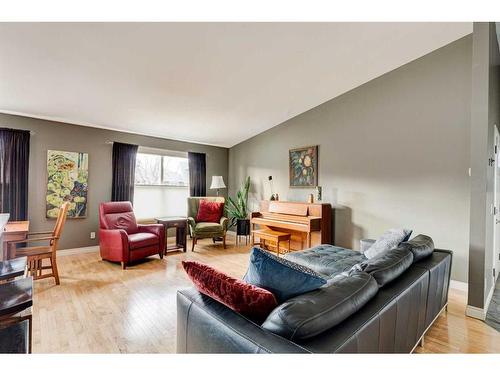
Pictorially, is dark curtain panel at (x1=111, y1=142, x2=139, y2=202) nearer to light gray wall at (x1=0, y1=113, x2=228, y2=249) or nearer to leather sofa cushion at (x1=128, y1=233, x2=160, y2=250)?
light gray wall at (x1=0, y1=113, x2=228, y2=249)

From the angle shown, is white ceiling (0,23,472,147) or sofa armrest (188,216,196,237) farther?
sofa armrest (188,216,196,237)

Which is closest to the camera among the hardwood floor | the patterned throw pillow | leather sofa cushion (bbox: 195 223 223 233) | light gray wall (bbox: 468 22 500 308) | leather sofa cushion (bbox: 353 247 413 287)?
leather sofa cushion (bbox: 353 247 413 287)

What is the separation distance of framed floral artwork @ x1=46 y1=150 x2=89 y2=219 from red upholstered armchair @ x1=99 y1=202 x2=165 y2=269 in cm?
65

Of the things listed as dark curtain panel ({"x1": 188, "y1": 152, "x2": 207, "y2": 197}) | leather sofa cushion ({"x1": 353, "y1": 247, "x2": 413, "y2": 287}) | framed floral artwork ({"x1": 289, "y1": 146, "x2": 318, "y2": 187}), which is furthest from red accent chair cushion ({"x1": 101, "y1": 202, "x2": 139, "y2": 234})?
leather sofa cushion ({"x1": 353, "y1": 247, "x2": 413, "y2": 287})

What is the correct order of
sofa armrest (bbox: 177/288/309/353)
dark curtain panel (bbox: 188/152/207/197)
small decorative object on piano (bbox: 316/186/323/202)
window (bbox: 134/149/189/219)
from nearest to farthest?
1. sofa armrest (bbox: 177/288/309/353)
2. small decorative object on piano (bbox: 316/186/323/202)
3. window (bbox: 134/149/189/219)
4. dark curtain panel (bbox: 188/152/207/197)

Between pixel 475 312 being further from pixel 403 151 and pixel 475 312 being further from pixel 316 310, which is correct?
pixel 316 310

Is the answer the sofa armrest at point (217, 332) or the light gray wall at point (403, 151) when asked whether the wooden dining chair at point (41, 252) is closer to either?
the sofa armrest at point (217, 332)

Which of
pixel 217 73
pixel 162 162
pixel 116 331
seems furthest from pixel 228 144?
pixel 116 331

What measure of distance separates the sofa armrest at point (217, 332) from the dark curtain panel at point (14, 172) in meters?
3.98

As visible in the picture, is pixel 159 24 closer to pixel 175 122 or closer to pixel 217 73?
pixel 217 73

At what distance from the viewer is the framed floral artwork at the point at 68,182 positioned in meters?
4.12

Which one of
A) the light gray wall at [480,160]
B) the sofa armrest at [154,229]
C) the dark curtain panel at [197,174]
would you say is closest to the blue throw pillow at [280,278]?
the light gray wall at [480,160]

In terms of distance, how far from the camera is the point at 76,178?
434cm

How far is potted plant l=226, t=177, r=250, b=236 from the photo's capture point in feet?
17.8
